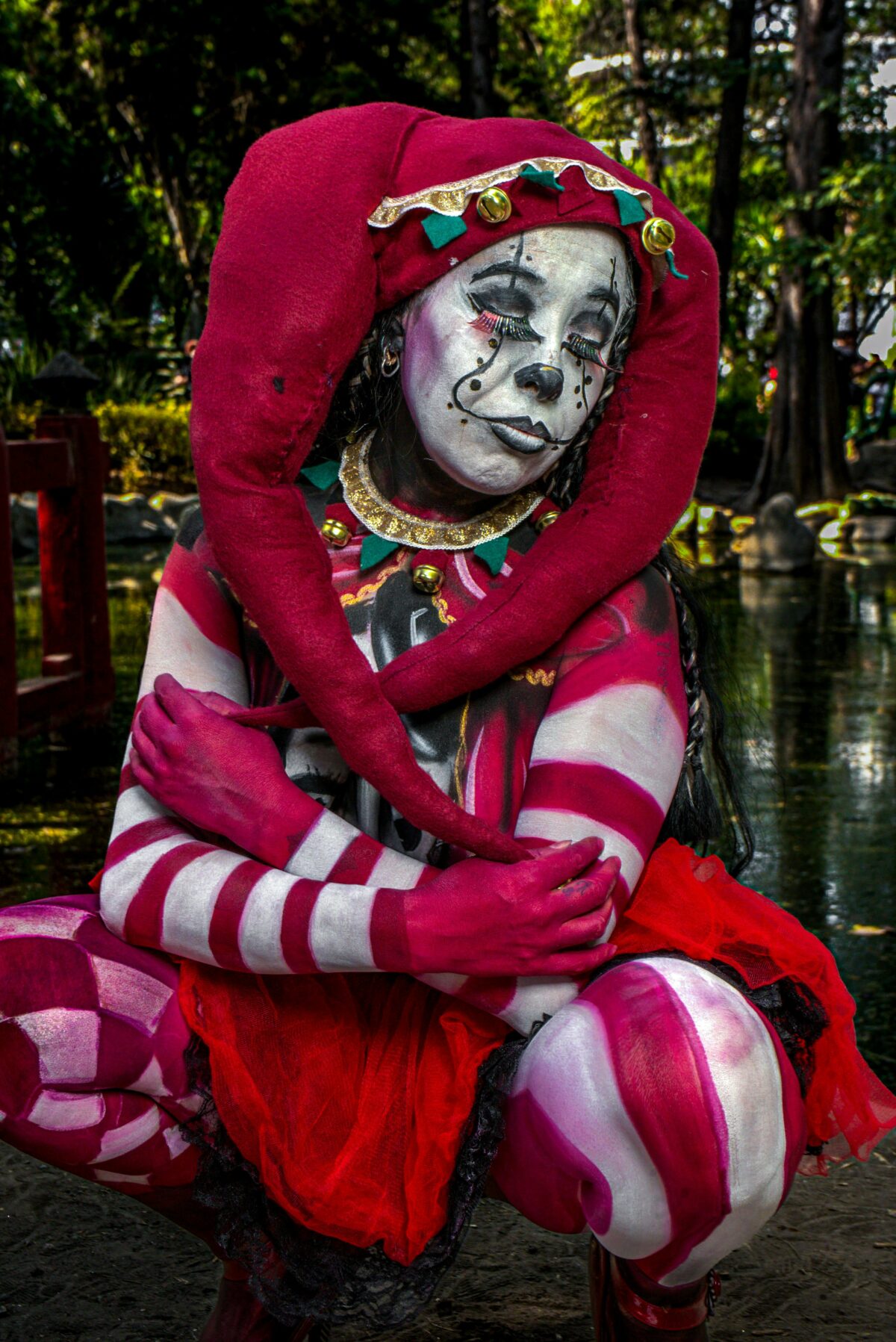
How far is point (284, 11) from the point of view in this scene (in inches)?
687

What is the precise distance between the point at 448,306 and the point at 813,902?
2.59 meters

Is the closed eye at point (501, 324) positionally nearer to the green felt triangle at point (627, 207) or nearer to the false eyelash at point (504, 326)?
the false eyelash at point (504, 326)

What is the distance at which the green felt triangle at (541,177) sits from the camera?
5.35ft

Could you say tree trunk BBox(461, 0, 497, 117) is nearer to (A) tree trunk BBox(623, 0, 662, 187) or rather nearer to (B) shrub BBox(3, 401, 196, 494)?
(A) tree trunk BBox(623, 0, 662, 187)

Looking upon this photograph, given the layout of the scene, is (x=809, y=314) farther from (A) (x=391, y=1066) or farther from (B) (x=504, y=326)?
(A) (x=391, y=1066)

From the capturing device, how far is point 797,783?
16.6 ft

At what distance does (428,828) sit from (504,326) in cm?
60

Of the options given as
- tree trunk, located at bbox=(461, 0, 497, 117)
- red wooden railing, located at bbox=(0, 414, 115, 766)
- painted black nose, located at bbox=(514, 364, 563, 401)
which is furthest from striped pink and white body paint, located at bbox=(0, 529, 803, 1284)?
tree trunk, located at bbox=(461, 0, 497, 117)

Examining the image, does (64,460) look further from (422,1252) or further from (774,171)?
(774,171)

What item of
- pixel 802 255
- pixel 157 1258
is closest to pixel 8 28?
pixel 802 255

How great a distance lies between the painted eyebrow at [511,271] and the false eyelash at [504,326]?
4cm

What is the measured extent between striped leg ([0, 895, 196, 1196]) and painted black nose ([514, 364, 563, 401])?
81cm

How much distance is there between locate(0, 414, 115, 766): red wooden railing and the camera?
17.1ft

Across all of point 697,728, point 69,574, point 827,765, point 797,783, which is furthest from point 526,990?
point 69,574
